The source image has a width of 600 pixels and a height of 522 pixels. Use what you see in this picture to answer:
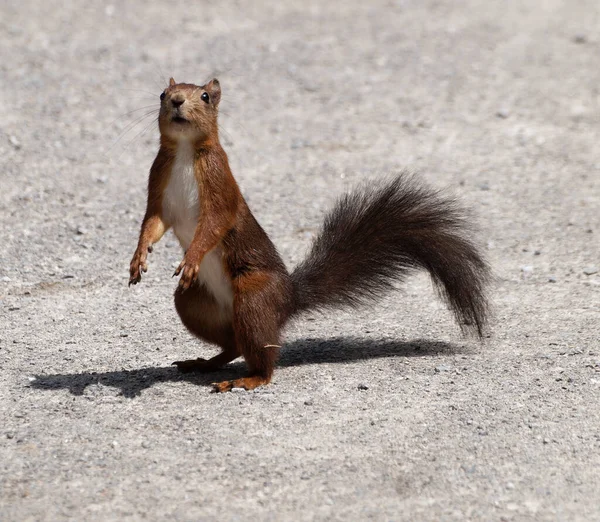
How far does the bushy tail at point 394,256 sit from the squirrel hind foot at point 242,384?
44 cm

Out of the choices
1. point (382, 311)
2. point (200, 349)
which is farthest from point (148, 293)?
point (382, 311)

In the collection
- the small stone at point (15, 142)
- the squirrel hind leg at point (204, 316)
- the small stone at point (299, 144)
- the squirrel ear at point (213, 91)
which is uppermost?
the squirrel ear at point (213, 91)

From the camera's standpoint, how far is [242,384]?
14.6 feet

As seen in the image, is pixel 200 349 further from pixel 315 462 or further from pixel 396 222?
pixel 315 462

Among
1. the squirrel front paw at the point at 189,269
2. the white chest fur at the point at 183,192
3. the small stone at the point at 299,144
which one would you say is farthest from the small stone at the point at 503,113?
the squirrel front paw at the point at 189,269

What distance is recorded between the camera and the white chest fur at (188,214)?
14.3 feet

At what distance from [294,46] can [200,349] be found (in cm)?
596

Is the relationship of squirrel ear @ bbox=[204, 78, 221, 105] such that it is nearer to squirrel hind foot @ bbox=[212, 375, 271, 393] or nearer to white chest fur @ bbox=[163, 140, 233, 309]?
white chest fur @ bbox=[163, 140, 233, 309]

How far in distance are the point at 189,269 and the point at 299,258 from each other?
2.30 m

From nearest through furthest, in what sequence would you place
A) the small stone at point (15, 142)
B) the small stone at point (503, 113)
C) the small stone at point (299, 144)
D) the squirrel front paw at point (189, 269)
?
the squirrel front paw at point (189, 269), the small stone at point (15, 142), the small stone at point (299, 144), the small stone at point (503, 113)

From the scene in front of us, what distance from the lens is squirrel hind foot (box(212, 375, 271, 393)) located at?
445 cm

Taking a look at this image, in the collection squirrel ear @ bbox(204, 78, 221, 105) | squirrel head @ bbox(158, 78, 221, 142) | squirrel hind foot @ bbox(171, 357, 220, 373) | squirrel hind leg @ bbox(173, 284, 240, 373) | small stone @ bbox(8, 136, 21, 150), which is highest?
squirrel ear @ bbox(204, 78, 221, 105)

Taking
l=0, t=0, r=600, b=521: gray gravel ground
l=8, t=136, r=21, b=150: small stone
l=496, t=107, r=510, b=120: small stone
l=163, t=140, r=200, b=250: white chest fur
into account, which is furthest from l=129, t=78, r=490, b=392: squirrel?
l=496, t=107, r=510, b=120: small stone

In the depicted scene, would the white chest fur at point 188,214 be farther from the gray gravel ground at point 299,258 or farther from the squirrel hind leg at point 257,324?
the gray gravel ground at point 299,258
